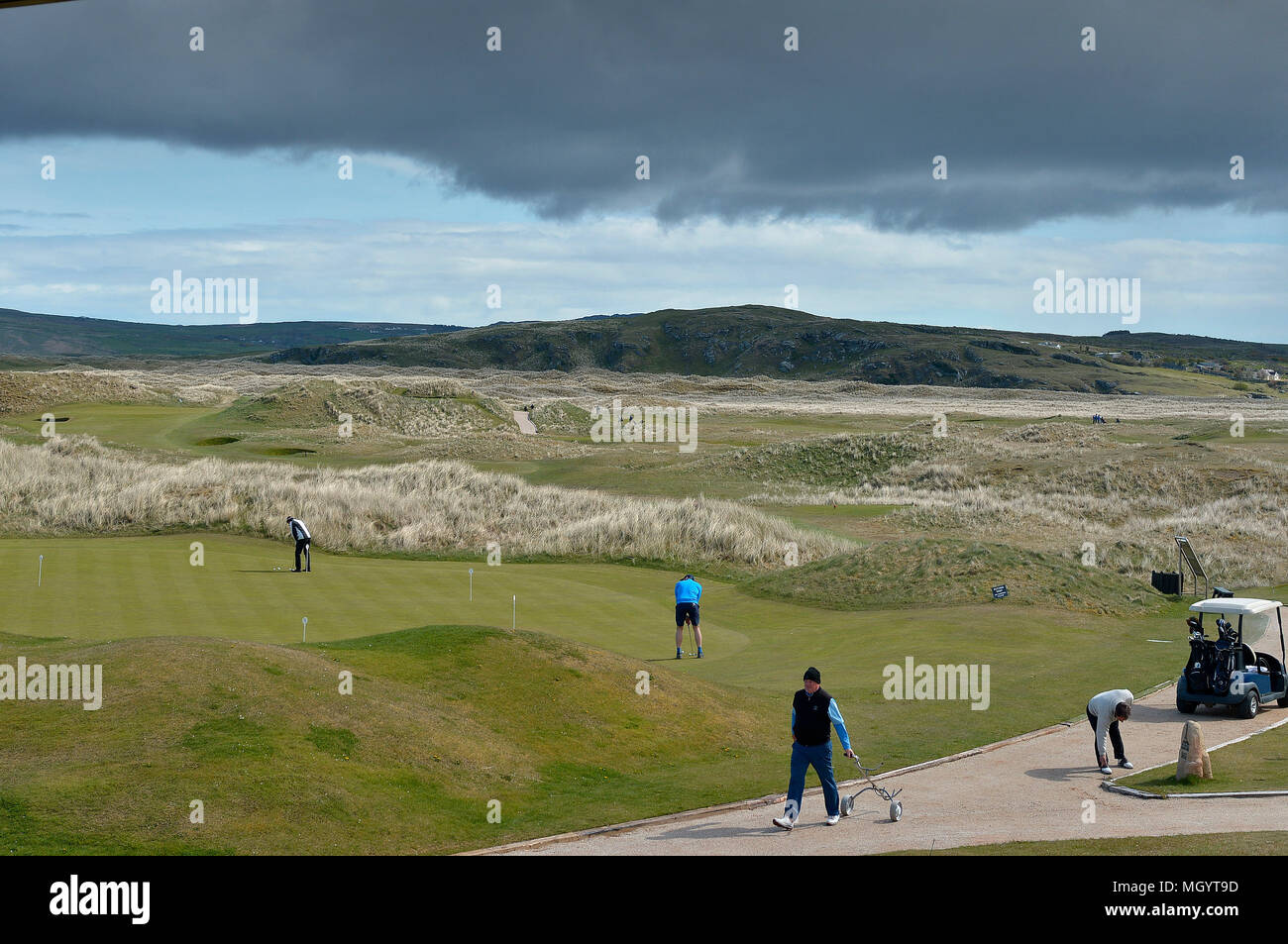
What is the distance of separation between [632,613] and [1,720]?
54.1ft

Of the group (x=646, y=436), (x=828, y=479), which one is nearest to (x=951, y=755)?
(x=828, y=479)

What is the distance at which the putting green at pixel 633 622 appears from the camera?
2220 cm

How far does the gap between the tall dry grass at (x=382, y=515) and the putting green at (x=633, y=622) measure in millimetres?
5075

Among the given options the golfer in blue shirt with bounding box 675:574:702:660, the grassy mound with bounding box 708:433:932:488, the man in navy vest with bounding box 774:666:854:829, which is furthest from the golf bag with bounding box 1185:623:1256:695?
the grassy mound with bounding box 708:433:932:488

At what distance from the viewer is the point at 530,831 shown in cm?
1393

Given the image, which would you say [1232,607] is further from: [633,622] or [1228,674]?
[633,622]

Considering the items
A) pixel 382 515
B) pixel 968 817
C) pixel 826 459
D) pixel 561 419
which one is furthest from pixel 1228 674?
pixel 561 419

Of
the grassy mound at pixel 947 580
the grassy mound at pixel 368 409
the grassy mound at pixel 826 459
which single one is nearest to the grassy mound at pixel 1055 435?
the grassy mound at pixel 826 459

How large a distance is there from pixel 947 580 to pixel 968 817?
19.6 meters

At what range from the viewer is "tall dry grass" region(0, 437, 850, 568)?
132 ft

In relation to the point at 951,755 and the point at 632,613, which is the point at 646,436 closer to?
the point at 632,613

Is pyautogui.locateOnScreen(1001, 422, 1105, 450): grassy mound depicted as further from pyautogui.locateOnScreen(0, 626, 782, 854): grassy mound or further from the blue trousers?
the blue trousers

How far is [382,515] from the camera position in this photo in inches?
1699
